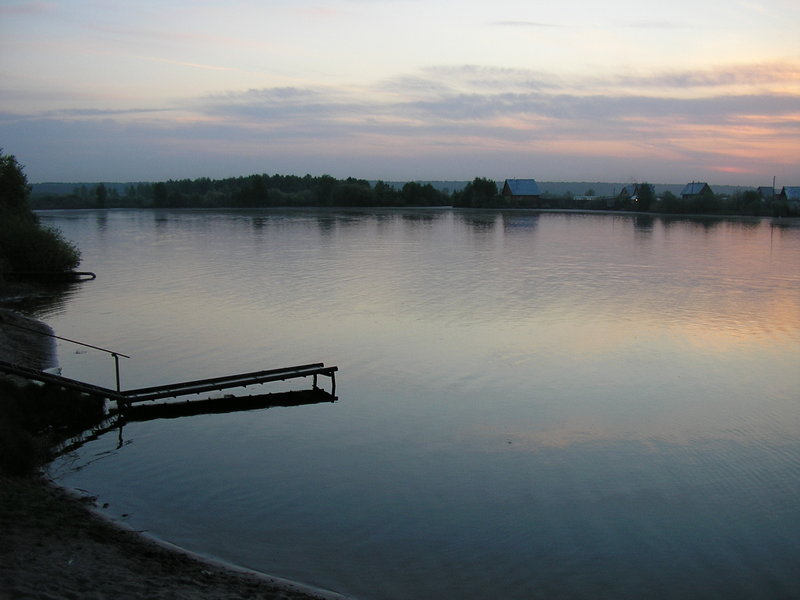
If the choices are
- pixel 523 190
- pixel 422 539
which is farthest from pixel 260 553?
pixel 523 190

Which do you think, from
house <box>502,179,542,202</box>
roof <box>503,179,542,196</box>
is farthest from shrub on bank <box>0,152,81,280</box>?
roof <box>503,179,542,196</box>

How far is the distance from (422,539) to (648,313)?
16.5m

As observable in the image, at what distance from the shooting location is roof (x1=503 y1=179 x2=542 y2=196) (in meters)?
118

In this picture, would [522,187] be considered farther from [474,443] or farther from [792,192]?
[474,443]

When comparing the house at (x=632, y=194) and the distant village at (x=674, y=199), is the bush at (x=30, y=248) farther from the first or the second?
the house at (x=632, y=194)

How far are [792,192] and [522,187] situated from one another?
Answer: 132 ft

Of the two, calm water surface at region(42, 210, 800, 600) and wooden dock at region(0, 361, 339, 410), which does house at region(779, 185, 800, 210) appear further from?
wooden dock at region(0, 361, 339, 410)

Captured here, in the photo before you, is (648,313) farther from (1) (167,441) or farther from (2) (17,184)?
(2) (17,184)

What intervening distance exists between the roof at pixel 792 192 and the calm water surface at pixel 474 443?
287 ft

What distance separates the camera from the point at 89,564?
647 cm

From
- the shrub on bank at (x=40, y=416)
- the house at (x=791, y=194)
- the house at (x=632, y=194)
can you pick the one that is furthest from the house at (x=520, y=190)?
the shrub on bank at (x=40, y=416)

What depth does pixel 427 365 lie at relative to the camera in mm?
15680

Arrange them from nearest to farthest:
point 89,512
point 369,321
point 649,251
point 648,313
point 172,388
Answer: point 89,512 < point 172,388 < point 369,321 < point 648,313 < point 649,251

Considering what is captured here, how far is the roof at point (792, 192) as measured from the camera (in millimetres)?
102069
